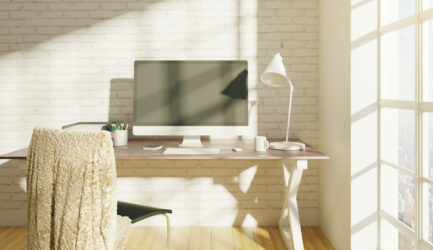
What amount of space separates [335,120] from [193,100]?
99 centimetres

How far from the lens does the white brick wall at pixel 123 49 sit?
9.29 feet

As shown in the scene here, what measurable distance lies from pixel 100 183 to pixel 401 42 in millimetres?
1698

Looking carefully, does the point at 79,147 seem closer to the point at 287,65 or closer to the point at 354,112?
the point at 354,112

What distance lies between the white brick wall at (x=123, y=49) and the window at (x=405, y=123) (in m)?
0.79

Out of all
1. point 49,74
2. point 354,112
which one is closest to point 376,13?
point 354,112

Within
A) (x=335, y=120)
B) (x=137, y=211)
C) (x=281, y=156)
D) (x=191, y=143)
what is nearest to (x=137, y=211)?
(x=137, y=211)

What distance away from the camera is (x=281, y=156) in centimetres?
207

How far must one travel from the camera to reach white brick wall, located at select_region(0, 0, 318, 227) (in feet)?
9.29

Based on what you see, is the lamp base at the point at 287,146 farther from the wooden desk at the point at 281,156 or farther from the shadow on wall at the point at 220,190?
the shadow on wall at the point at 220,190

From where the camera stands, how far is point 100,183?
141 centimetres

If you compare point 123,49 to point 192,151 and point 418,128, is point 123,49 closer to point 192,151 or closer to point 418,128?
point 192,151

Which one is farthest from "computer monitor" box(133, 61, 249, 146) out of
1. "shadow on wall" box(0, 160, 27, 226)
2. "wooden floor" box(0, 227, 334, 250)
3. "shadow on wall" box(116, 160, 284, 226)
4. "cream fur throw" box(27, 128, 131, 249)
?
"shadow on wall" box(0, 160, 27, 226)

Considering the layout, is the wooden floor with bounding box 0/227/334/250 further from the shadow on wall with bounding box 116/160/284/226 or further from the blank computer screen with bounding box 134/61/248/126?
the blank computer screen with bounding box 134/61/248/126

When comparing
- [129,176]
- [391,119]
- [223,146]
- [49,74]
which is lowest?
[129,176]
